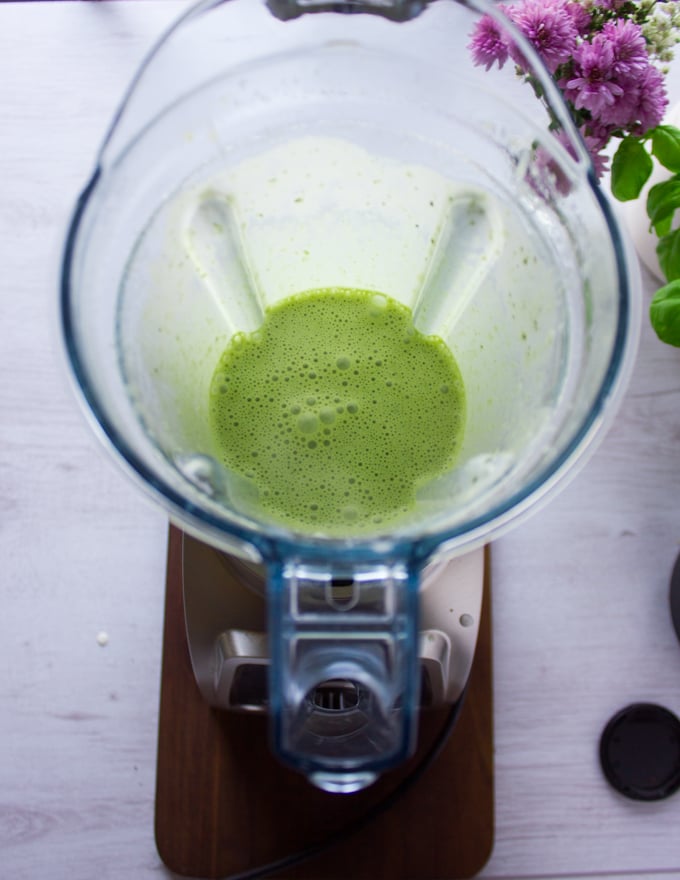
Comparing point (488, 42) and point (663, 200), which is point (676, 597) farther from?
point (488, 42)

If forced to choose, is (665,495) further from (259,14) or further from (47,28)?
(47,28)

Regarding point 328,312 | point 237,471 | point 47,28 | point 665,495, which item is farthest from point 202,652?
point 47,28

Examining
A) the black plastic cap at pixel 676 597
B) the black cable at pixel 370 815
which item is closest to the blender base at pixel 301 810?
the black cable at pixel 370 815

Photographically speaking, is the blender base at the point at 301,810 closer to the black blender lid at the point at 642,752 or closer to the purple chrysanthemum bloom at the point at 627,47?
the black blender lid at the point at 642,752

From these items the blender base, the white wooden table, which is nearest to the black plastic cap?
the white wooden table

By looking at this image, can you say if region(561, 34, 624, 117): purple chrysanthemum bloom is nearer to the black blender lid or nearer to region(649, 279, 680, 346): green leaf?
region(649, 279, 680, 346): green leaf

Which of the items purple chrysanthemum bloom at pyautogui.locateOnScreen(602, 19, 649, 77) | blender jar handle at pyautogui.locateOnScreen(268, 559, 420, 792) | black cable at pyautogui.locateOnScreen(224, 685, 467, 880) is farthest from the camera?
black cable at pyautogui.locateOnScreen(224, 685, 467, 880)
